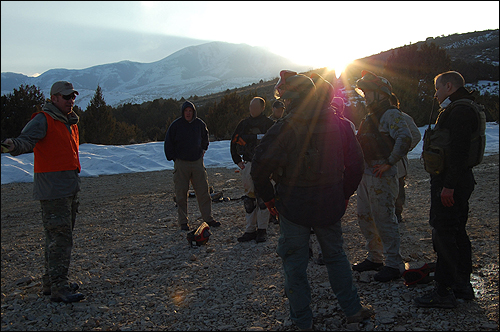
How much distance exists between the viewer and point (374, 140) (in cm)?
347

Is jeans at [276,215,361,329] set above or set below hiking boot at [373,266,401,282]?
above

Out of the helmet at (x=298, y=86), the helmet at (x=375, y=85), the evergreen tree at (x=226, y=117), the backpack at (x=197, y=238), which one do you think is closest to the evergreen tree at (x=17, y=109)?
the evergreen tree at (x=226, y=117)

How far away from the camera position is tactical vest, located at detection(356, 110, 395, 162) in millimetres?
3412

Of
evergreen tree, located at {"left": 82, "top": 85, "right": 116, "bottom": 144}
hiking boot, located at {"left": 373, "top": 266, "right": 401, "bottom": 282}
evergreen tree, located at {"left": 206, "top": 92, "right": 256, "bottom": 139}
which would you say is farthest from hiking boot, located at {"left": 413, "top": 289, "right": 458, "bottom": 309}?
evergreen tree, located at {"left": 82, "top": 85, "right": 116, "bottom": 144}

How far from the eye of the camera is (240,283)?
12.0 ft

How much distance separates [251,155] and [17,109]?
2169cm

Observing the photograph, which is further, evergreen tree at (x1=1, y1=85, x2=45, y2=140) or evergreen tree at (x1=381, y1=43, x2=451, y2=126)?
evergreen tree at (x1=381, y1=43, x2=451, y2=126)

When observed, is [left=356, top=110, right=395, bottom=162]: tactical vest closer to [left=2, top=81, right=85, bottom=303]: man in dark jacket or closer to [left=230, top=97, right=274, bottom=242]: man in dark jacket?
[left=230, top=97, right=274, bottom=242]: man in dark jacket

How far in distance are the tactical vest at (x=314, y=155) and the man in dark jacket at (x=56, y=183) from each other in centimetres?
227

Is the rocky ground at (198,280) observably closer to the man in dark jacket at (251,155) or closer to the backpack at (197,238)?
the backpack at (197,238)

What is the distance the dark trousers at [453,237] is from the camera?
2.83 metres

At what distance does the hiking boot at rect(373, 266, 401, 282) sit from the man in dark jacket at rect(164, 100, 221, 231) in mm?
3207

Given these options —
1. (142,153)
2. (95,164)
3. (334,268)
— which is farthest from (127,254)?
(142,153)

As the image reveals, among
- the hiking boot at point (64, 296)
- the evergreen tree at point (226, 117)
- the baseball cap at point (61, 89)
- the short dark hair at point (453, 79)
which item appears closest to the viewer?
the short dark hair at point (453, 79)
